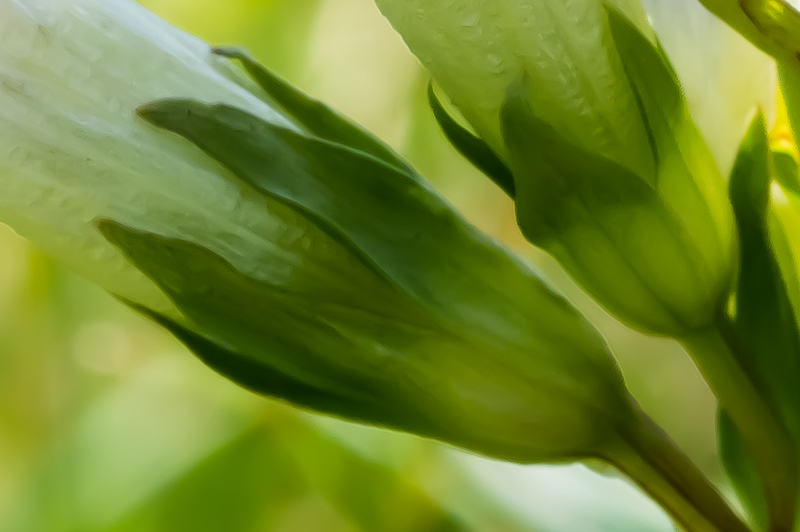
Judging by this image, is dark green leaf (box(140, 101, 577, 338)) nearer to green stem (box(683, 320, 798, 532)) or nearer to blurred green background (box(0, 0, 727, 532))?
green stem (box(683, 320, 798, 532))

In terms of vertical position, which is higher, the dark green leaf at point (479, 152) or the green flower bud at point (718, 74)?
the green flower bud at point (718, 74)

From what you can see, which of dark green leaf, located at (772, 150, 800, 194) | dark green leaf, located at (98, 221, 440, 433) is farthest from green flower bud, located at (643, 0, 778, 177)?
dark green leaf, located at (98, 221, 440, 433)

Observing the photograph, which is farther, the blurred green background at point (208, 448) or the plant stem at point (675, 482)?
the blurred green background at point (208, 448)

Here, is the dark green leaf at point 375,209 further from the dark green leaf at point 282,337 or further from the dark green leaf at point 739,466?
the dark green leaf at point 739,466

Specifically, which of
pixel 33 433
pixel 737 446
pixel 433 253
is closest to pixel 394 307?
pixel 433 253

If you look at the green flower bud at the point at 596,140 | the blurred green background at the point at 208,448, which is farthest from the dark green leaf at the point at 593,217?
the blurred green background at the point at 208,448

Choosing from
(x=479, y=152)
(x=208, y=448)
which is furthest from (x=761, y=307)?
(x=208, y=448)
